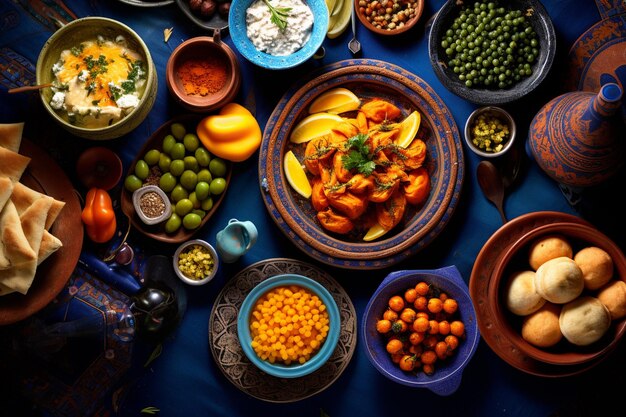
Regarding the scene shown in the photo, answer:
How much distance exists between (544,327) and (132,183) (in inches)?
74.4

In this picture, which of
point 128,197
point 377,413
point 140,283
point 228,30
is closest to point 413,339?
point 377,413

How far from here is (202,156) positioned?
2.71 metres

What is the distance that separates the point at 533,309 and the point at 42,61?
2.32m

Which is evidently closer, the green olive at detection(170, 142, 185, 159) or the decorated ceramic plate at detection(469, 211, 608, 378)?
the decorated ceramic plate at detection(469, 211, 608, 378)

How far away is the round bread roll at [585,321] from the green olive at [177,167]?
1778 millimetres

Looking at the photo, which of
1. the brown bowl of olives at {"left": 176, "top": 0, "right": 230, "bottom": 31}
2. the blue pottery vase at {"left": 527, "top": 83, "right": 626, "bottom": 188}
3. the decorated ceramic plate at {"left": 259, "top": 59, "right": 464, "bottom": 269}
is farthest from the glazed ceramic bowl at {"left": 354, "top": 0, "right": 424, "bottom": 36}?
the blue pottery vase at {"left": 527, "top": 83, "right": 626, "bottom": 188}

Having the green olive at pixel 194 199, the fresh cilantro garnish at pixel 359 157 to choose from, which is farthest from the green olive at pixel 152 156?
the fresh cilantro garnish at pixel 359 157

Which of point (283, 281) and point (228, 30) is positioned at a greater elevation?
point (228, 30)

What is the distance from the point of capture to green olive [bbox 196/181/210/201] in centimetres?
270

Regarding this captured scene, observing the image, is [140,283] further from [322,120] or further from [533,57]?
[533,57]

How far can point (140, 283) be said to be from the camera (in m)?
2.74

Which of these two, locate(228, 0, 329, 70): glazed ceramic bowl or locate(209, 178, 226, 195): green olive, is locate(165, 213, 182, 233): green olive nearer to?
locate(209, 178, 226, 195): green olive

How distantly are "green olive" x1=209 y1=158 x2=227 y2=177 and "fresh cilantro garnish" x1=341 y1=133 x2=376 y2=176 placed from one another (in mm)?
557

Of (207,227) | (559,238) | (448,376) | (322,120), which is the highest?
(322,120)
